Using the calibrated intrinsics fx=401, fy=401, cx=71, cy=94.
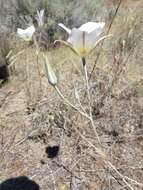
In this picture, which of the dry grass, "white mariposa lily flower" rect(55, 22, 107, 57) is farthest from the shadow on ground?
"white mariposa lily flower" rect(55, 22, 107, 57)

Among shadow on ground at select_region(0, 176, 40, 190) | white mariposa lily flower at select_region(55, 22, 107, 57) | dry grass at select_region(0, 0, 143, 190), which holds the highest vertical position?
white mariposa lily flower at select_region(55, 22, 107, 57)

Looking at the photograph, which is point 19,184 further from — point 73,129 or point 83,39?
point 83,39

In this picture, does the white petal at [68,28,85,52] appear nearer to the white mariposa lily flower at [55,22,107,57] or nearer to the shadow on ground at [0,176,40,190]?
the white mariposa lily flower at [55,22,107,57]

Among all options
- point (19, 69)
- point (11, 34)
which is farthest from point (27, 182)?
point (11, 34)

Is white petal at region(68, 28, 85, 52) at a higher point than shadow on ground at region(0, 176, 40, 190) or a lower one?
higher

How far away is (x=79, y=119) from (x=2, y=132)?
0.43 meters

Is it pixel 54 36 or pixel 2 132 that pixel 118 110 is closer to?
pixel 2 132

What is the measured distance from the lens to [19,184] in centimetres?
182

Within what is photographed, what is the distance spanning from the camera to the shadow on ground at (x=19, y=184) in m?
1.80

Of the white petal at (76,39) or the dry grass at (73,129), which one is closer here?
the white petal at (76,39)

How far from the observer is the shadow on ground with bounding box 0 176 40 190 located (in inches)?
70.7

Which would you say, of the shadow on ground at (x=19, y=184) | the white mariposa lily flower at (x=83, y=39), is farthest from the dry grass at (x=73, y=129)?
the white mariposa lily flower at (x=83, y=39)

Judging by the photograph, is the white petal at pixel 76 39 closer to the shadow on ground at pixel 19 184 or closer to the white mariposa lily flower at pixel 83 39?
the white mariposa lily flower at pixel 83 39

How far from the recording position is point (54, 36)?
3.51m
